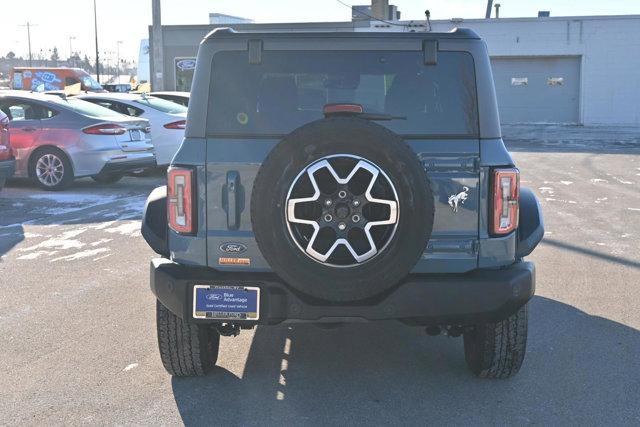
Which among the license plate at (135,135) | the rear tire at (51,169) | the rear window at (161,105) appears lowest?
the rear tire at (51,169)

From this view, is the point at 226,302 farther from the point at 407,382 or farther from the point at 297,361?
the point at 407,382

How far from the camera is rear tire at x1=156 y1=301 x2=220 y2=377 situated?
4145mm

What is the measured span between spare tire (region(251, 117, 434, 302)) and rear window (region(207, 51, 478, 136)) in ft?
1.40

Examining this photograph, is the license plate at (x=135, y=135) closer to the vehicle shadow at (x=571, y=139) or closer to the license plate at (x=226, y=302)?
the license plate at (x=226, y=302)

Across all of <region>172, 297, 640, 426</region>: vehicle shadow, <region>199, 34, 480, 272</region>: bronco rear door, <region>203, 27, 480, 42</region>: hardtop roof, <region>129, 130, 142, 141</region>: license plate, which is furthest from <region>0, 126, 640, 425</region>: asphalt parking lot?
<region>129, 130, 142, 141</region>: license plate

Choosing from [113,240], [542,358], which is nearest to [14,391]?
[542,358]

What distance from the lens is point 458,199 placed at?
12.5ft

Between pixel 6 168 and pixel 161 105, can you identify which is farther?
pixel 161 105

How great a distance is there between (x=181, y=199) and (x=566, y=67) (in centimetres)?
2997

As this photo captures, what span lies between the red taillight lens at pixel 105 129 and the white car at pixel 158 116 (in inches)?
40.3

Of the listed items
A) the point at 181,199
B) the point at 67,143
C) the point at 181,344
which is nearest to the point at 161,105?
the point at 67,143

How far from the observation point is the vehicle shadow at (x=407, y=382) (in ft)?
12.7

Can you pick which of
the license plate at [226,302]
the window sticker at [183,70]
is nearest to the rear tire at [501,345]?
the license plate at [226,302]

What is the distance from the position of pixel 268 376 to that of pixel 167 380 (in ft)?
1.90
